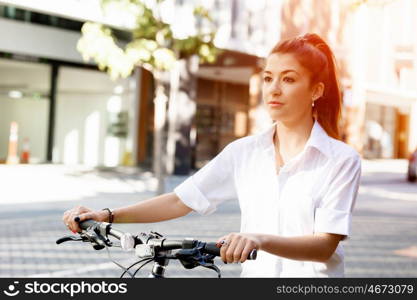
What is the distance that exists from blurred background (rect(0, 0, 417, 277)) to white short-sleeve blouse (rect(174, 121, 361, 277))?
17.0 feet

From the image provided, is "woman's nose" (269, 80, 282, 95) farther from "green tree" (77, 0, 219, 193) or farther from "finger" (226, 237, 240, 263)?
"green tree" (77, 0, 219, 193)

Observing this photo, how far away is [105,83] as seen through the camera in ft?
84.6

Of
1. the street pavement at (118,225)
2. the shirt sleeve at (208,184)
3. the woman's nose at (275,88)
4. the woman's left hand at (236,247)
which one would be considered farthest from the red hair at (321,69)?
the street pavement at (118,225)

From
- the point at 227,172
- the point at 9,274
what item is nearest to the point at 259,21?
the point at 9,274

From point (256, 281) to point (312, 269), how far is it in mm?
178

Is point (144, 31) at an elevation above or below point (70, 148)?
above

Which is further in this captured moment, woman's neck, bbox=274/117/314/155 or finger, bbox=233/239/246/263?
woman's neck, bbox=274/117/314/155

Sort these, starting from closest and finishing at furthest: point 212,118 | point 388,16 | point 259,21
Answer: point 259,21, point 212,118, point 388,16

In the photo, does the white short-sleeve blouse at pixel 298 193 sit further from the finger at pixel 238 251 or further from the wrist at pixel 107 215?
the finger at pixel 238 251

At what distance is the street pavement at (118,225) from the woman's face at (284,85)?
193 inches

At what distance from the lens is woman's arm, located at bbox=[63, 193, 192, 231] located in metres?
2.59

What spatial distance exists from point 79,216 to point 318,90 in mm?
864

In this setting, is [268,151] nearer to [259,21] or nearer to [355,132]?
[259,21]

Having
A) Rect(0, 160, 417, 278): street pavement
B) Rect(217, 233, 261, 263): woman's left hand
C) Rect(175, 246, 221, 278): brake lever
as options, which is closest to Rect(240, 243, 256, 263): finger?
Rect(217, 233, 261, 263): woman's left hand
